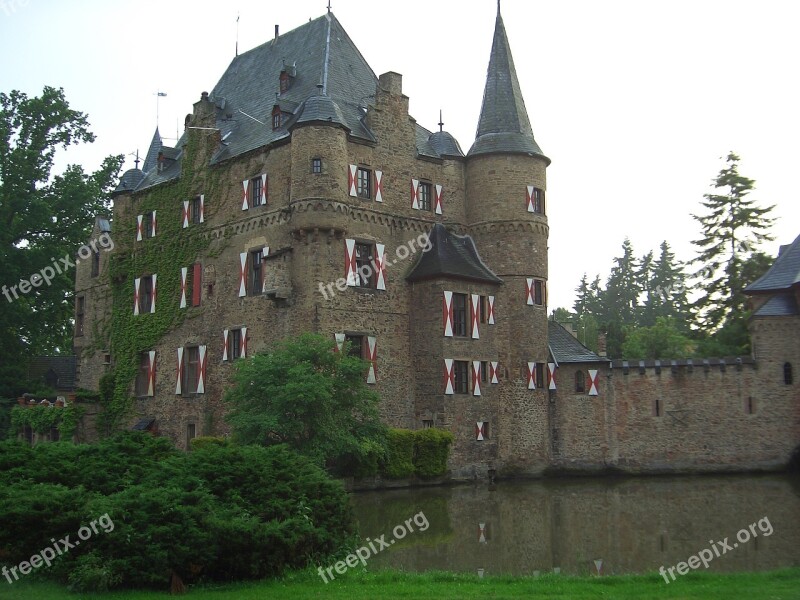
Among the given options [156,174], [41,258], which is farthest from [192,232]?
[41,258]

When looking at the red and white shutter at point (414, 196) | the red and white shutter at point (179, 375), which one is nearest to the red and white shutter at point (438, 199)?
the red and white shutter at point (414, 196)

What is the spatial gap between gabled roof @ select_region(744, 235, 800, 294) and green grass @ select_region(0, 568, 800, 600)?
2392 centimetres

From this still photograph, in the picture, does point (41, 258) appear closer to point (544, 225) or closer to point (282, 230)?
point (282, 230)

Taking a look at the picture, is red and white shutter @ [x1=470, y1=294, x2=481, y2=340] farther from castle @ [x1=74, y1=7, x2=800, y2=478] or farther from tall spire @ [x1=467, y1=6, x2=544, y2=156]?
tall spire @ [x1=467, y1=6, x2=544, y2=156]

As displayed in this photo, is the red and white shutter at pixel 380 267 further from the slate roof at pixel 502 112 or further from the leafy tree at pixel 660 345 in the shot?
the leafy tree at pixel 660 345

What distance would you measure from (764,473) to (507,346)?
9.79 metres

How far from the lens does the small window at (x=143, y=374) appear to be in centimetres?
3712

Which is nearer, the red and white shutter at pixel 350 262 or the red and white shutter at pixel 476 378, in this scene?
the red and white shutter at pixel 350 262

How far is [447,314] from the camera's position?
31.2 m

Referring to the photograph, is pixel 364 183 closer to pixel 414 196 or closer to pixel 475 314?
pixel 414 196

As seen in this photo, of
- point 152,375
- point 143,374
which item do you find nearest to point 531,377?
point 152,375

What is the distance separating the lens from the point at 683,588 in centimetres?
1094

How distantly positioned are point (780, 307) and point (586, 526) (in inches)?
683

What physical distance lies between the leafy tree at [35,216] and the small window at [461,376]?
20.5 m
